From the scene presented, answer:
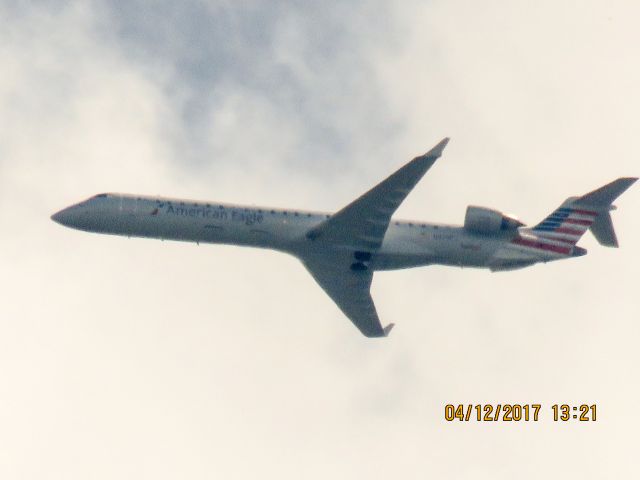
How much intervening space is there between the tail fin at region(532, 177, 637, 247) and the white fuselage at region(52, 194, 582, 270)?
2.30 m

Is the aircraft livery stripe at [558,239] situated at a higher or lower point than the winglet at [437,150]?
lower

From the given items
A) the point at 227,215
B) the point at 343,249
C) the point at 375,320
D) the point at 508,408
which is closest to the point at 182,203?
the point at 227,215

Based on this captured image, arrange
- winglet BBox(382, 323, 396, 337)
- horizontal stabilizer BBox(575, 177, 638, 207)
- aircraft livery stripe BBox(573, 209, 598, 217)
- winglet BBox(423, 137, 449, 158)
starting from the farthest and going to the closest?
winglet BBox(382, 323, 396, 337), aircraft livery stripe BBox(573, 209, 598, 217), horizontal stabilizer BBox(575, 177, 638, 207), winglet BBox(423, 137, 449, 158)

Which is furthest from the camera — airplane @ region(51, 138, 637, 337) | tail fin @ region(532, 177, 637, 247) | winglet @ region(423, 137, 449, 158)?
tail fin @ region(532, 177, 637, 247)

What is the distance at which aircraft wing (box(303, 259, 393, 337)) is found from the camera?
153ft

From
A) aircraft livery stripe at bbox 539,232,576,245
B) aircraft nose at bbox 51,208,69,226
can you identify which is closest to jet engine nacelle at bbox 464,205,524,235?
aircraft livery stripe at bbox 539,232,576,245

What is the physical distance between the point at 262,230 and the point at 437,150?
7964 mm

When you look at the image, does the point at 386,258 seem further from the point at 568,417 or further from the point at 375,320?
the point at 568,417

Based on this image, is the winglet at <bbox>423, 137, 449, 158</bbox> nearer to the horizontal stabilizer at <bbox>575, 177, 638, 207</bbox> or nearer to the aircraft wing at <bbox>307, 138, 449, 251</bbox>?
the aircraft wing at <bbox>307, 138, 449, 251</bbox>

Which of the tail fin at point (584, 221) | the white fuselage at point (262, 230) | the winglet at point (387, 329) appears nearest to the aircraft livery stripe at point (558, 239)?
the tail fin at point (584, 221)

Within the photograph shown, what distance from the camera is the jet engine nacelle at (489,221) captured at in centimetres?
4500

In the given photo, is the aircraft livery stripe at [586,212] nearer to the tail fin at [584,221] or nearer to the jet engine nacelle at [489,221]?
the tail fin at [584,221]

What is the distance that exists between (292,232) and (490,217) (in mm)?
7915

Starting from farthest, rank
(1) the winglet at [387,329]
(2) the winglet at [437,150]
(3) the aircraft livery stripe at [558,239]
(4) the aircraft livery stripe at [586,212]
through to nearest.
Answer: (1) the winglet at [387,329]
(4) the aircraft livery stripe at [586,212]
(3) the aircraft livery stripe at [558,239]
(2) the winglet at [437,150]
